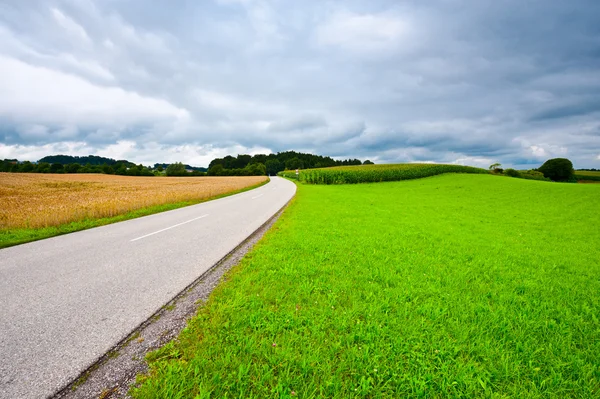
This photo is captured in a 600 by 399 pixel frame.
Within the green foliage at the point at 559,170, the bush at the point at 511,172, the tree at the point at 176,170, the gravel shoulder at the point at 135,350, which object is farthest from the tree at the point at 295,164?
the gravel shoulder at the point at 135,350

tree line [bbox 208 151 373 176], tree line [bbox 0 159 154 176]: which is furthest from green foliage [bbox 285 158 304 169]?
tree line [bbox 0 159 154 176]

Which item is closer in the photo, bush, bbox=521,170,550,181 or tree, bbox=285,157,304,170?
bush, bbox=521,170,550,181

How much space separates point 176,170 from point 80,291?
10806 cm

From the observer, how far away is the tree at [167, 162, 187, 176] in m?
98.5

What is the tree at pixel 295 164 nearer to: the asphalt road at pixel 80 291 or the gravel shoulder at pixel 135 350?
the asphalt road at pixel 80 291

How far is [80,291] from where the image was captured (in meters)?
4.51

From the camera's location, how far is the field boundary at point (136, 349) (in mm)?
2562

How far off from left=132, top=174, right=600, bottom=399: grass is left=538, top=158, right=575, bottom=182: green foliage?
289ft

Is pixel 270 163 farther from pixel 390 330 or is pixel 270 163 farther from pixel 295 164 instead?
pixel 390 330

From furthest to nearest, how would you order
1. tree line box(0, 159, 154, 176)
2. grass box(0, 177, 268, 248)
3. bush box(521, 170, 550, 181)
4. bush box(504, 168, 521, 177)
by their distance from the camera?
tree line box(0, 159, 154, 176)
bush box(504, 168, 521, 177)
bush box(521, 170, 550, 181)
grass box(0, 177, 268, 248)

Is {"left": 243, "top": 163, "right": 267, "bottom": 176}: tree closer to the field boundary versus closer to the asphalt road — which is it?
the asphalt road

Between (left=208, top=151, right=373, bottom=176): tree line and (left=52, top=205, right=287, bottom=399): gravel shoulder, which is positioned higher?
(left=208, top=151, right=373, bottom=176): tree line

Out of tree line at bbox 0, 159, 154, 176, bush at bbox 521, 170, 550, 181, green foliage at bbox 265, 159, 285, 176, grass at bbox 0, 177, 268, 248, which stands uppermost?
green foliage at bbox 265, 159, 285, 176

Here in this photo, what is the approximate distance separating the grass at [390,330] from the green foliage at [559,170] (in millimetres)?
88083
